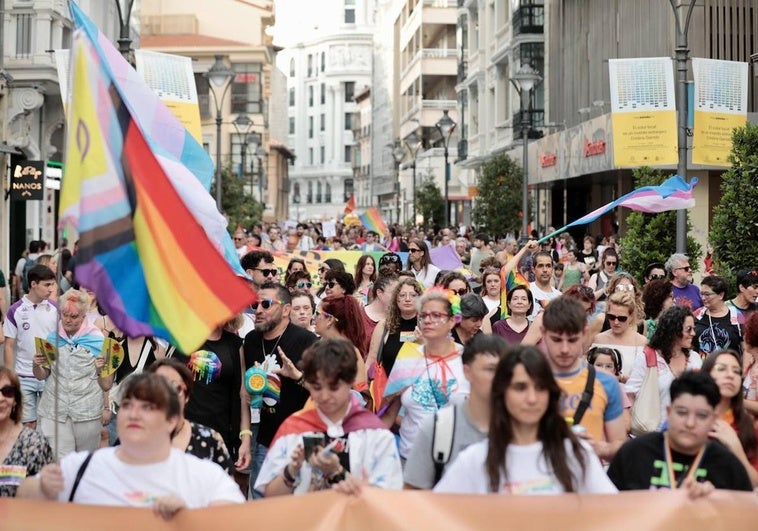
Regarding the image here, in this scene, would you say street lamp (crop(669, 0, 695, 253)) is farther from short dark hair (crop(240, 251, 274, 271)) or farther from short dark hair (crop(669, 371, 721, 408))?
short dark hair (crop(669, 371, 721, 408))

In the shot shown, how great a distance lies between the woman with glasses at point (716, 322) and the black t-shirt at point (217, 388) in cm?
434

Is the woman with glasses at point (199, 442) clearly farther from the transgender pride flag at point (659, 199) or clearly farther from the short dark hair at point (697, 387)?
the transgender pride flag at point (659, 199)

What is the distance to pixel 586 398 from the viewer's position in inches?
259

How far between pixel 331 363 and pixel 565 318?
43.2 inches

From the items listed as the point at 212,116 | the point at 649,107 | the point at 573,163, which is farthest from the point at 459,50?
the point at 649,107

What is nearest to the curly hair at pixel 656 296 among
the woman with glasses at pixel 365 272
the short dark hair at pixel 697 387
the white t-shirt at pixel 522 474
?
the woman with glasses at pixel 365 272

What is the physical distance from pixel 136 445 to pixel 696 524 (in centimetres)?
218

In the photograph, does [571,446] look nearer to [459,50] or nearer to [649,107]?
[649,107]

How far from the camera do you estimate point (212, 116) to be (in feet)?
279

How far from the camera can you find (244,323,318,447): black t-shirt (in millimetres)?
8648

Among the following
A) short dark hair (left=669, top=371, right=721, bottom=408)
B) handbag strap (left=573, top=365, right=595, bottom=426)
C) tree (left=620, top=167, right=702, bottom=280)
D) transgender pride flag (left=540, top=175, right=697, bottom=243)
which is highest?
transgender pride flag (left=540, top=175, right=697, bottom=243)

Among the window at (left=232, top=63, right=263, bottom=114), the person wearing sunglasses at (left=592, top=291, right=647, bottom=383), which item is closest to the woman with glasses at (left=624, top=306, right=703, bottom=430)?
the person wearing sunglasses at (left=592, top=291, right=647, bottom=383)

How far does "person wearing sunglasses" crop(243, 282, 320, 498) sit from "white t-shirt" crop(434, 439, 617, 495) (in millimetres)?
3102

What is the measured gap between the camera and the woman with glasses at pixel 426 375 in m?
7.41
